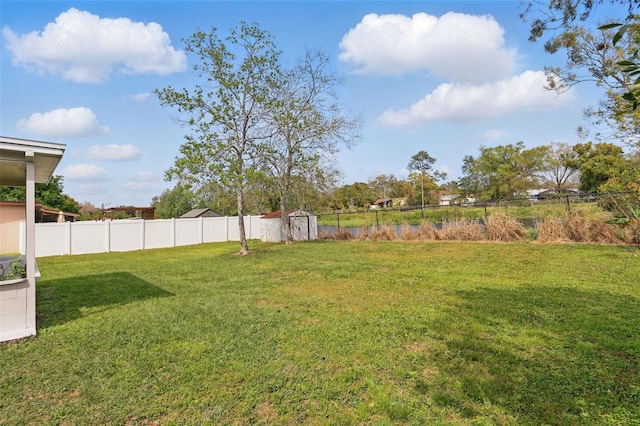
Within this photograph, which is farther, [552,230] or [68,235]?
[68,235]

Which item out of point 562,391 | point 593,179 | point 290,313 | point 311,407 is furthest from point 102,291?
point 593,179

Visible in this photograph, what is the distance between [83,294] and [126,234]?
10.8 metres

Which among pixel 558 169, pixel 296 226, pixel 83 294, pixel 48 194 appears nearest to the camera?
pixel 83 294

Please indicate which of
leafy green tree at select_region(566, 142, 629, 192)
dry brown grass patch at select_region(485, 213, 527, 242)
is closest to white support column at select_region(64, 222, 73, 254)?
dry brown grass patch at select_region(485, 213, 527, 242)

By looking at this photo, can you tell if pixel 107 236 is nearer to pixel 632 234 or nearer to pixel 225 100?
pixel 225 100

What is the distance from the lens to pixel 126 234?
16.0 metres

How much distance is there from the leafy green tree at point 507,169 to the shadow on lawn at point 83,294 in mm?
40376

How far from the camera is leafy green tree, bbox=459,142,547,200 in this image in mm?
40719

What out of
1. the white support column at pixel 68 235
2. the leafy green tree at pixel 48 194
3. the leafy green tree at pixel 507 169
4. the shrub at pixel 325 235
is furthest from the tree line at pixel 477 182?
the leafy green tree at pixel 48 194

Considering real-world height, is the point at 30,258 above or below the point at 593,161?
below

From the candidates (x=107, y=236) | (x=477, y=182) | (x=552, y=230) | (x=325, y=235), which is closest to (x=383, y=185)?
(x=477, y=182)

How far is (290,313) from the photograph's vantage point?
4648 mm

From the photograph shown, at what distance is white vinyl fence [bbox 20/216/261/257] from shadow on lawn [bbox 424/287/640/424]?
16030 millimetres

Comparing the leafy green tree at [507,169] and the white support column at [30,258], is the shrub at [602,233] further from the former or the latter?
the leafy green tree at [507,169]
